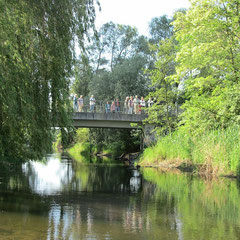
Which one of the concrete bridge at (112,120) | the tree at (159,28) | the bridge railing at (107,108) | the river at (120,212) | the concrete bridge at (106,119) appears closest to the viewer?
the river at (120,212)

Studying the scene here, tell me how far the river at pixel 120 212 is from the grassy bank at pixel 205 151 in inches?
130

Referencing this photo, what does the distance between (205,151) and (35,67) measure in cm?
1068

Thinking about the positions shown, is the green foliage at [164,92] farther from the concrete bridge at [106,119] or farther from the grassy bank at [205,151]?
the grassy bank at [205,151]

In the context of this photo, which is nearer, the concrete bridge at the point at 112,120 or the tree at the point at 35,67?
the tree at the point at 35,67

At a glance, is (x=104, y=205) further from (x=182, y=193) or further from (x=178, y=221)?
(x=182, y=193)

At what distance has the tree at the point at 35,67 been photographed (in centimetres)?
962

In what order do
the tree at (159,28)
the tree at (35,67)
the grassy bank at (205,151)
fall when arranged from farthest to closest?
the tree at (159,28) < the grassy bank at (205,151) < the tree at (35,67)

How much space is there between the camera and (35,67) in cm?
1094

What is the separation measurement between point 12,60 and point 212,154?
11679mm

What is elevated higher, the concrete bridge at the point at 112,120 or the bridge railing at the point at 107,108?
the bridge railing at the point at 107,108

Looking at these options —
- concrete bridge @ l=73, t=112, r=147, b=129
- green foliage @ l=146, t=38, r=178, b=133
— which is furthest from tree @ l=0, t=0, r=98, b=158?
concrete bridge @ l=73, t=112, r=147, b=129

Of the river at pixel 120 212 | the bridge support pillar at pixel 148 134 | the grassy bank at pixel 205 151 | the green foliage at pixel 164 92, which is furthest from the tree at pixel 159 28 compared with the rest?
the river at pixel 120 212

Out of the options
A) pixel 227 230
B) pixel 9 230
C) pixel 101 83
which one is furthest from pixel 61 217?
pixel 101 83

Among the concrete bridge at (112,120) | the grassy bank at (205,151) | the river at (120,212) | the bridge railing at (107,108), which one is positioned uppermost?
the bridge railing at (107,108)
